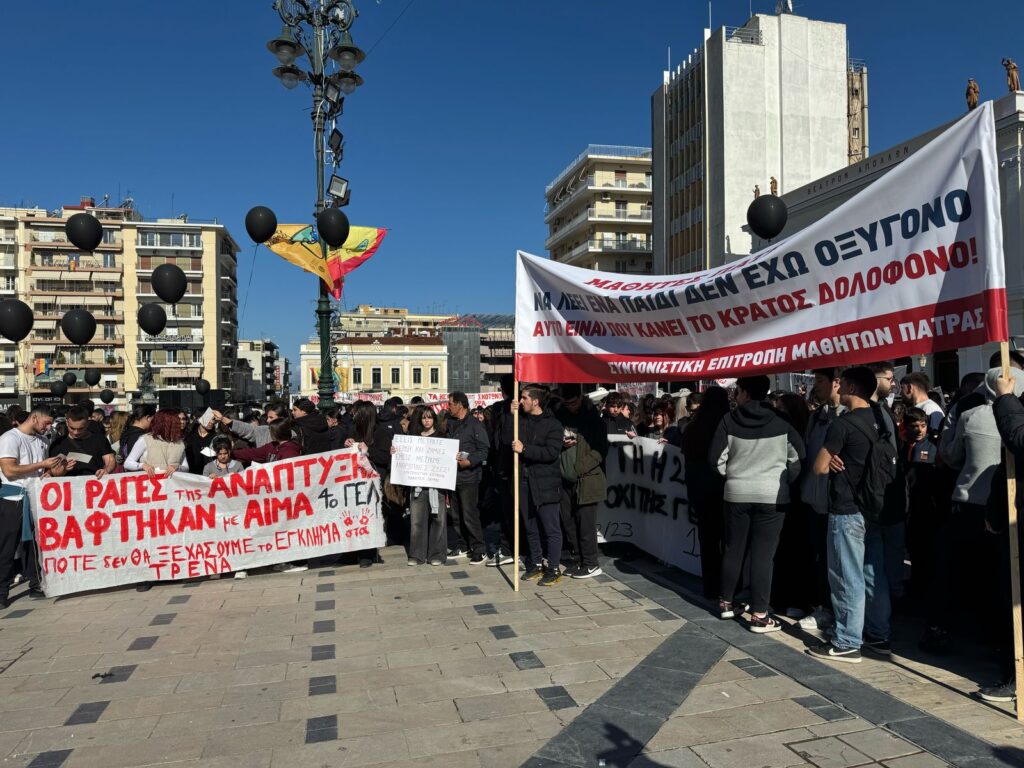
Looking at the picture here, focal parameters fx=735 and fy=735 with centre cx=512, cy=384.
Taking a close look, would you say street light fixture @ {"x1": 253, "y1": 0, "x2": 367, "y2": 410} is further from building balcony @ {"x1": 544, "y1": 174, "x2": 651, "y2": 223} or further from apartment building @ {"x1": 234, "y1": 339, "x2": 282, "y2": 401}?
Answer: apartment building @ {"x1": 234, "y1": 339, "x2": 282, "y2": 401}

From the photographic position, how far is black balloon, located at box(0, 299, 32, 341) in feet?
41.3

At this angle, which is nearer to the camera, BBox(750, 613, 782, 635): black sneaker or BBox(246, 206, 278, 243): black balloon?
BBox(750, 613, 782, 635): black sneaker

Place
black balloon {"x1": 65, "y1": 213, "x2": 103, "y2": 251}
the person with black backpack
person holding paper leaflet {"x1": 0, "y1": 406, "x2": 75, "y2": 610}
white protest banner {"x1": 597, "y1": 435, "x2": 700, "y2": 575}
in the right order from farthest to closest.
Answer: black balloon {"x1": 65, "y1": 213, "x2": 103, "y2": 251} < white protest banner {"x1": 597, "y1": 435, "x2": 700, "y2": 575} < person holding paper leaflet {"x1": 0, "y1": 406, "x2": 75, "y2": 610} < the person with black backpack

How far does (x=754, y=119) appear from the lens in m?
43.3

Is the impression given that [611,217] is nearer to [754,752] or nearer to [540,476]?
[540,476]

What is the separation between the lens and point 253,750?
3891mm

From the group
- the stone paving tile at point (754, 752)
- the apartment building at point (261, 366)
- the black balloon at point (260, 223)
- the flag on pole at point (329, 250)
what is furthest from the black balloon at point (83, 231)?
the apartment building at point (261, 366)

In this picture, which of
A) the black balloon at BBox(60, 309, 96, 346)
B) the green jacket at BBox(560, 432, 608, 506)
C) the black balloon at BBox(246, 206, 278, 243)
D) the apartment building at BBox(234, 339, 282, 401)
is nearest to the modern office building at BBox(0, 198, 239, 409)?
the apartment building at BBox(234, 339, 282, 401)

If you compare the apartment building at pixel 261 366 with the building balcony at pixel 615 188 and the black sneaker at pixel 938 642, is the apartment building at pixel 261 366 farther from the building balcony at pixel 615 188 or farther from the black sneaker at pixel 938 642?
the black sneaker at pixel 938 642

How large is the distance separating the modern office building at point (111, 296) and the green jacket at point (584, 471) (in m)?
78.6

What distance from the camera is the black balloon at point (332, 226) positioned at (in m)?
10.4

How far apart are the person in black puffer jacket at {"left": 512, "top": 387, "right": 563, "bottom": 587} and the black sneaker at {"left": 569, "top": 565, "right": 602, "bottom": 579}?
197mm

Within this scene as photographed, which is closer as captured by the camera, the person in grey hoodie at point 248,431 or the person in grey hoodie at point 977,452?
the person in grey hoodie at point 977,452

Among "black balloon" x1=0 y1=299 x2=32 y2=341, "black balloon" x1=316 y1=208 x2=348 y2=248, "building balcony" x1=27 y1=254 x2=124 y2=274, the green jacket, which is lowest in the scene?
the green jacket
